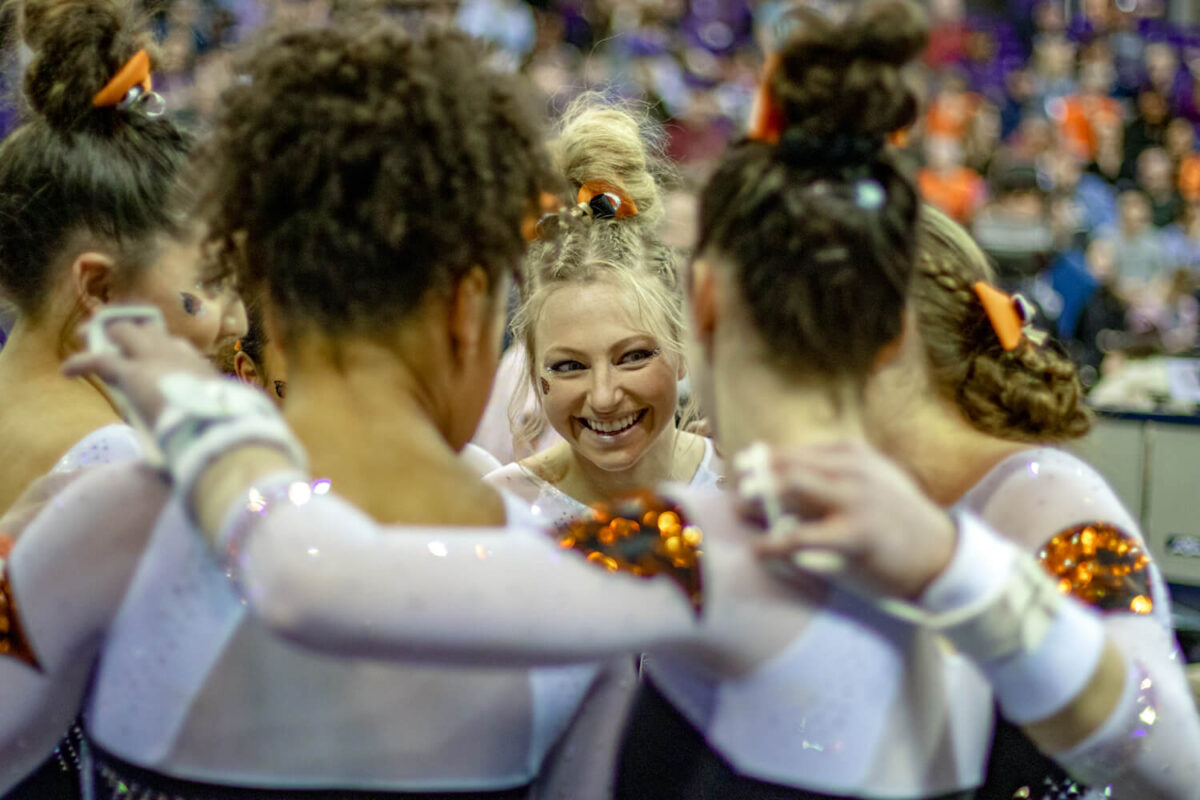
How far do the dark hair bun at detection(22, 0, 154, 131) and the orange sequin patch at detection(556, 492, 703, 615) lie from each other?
1.04 m

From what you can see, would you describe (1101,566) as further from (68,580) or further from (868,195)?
(68,580)

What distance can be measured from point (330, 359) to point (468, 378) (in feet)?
0.42

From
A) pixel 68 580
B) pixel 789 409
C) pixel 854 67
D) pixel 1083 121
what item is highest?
pixel 854 67

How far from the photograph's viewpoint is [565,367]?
207 centimetres

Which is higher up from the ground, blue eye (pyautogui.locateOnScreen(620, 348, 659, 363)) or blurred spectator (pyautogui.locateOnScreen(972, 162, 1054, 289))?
blue eye (pyautogui.locateOnScreen(620, 348, 659, 363))

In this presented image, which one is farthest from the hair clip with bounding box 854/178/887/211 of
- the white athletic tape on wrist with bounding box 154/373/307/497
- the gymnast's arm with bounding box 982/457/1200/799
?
the white athletic tape on wrist with bounding box 154/373/307/497

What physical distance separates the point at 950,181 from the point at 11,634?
30.4 ft

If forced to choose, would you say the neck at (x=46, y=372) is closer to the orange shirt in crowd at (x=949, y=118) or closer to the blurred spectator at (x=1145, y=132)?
the orange shirt in crowd at (x=949, y=118)

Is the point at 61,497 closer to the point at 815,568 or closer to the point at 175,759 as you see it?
the point at 175,759

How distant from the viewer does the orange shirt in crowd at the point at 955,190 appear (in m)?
9.23

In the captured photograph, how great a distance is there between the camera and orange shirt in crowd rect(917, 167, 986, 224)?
923 cm

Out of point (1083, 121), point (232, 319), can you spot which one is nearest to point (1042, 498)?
point (232, 319)

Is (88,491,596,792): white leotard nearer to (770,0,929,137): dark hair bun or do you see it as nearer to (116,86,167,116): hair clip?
(770,0,929,137): dark hair bun

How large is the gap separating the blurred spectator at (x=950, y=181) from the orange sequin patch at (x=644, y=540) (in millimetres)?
8551
